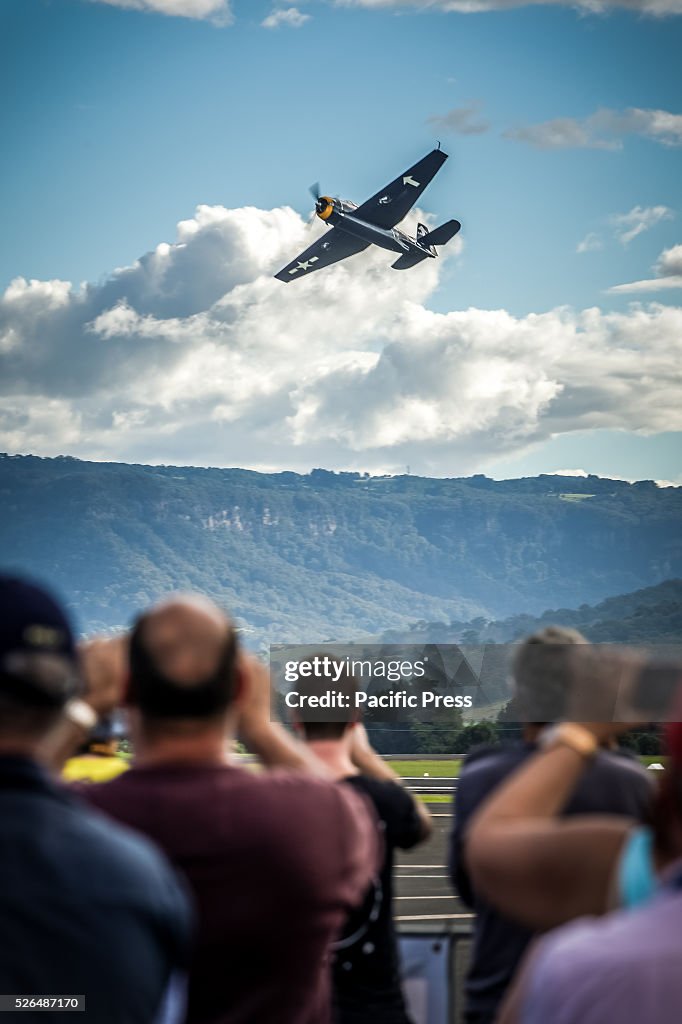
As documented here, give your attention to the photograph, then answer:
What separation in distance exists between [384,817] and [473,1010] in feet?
2.54

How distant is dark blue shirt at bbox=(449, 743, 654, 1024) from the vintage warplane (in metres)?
58.6

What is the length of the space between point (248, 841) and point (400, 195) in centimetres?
6791

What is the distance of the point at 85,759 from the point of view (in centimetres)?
428

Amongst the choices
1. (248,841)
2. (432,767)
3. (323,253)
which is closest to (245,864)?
(248,841)

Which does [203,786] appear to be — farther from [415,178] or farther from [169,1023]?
[415,178]

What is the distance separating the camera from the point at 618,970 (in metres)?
2.09

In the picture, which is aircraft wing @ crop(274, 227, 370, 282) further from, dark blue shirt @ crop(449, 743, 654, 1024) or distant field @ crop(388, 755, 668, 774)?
dark blue shirt @ crop(449, 743, 654, 1024)

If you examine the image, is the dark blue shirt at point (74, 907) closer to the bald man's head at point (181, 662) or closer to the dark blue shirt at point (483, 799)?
the bald man's head at point (181, 662)

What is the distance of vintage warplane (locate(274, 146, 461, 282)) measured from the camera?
2484 inches

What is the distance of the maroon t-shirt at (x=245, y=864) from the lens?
3.12 meters

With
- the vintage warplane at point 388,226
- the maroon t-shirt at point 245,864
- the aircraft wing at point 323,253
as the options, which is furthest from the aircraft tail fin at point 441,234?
the maroon t-shirt at point 245,864

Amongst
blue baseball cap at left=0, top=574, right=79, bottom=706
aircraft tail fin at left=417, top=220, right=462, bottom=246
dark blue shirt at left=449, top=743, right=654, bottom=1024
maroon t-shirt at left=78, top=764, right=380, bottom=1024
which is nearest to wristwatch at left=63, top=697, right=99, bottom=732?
maroon t-shirt at left=78, top=764, right=380, bottom=1024

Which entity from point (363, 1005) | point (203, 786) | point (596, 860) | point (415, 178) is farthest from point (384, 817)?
point (415, 178)

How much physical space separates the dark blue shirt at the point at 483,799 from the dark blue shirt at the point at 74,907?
1779 mm
